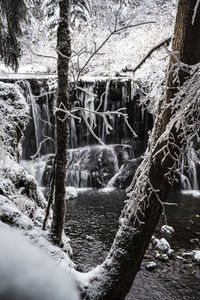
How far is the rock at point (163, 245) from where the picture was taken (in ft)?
22.2

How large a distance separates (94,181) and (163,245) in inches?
218

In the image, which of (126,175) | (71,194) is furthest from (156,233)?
(126,175)

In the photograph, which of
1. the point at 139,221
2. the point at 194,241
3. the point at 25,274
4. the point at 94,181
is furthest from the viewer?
the point at 94,181

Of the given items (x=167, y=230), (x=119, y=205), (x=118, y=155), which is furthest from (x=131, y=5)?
(x=167, y=230)

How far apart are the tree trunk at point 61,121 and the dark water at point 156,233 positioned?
260cm

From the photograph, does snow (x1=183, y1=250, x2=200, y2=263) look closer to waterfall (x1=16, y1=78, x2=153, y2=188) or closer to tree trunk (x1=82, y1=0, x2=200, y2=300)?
tree trunk (x1=82, y1=0, x2=200, y2=300)

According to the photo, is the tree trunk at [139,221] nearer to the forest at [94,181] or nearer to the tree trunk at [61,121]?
the forest at [94,181]

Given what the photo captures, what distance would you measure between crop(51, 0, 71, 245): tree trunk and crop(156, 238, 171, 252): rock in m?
3.81

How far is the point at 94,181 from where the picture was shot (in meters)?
12.0

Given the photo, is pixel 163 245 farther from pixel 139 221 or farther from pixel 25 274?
pixel 25 274

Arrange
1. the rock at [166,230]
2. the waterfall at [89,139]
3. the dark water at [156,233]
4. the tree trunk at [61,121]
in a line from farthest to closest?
the waterfall at [89,139] < the rock at [166,230] < the dark water at [156,233] < the tree trunk at [61,121]

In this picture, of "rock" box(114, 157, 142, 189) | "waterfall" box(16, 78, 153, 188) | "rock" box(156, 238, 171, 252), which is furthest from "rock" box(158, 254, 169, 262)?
"waterfall" box(16, 78, 153, 188)

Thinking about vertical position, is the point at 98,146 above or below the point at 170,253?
above

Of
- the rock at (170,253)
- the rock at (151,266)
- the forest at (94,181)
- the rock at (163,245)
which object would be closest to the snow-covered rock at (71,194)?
the forest at (94,181)
